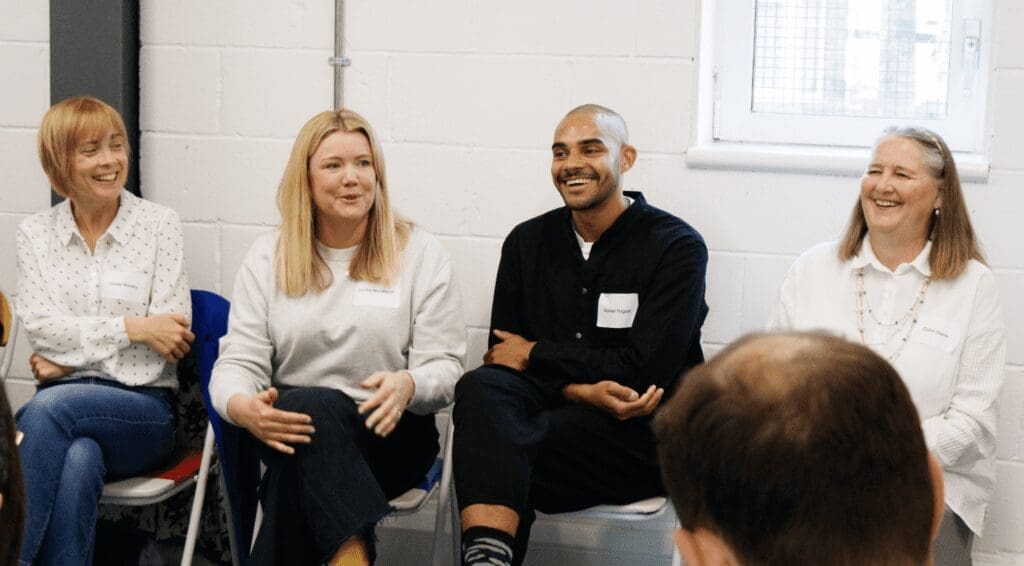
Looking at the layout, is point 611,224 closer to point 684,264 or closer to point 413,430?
point 684,264

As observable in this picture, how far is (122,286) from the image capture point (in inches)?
118

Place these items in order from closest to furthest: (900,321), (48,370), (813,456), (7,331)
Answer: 1. (813,456)
2. (900,321)
3. (48,370)
4. (7,331)

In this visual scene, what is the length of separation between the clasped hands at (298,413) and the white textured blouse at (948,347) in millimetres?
926

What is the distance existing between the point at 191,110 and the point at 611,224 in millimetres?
1275

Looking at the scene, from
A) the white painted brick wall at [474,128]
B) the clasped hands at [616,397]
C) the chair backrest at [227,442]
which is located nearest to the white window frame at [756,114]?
the white painted brick wall at [474,128]

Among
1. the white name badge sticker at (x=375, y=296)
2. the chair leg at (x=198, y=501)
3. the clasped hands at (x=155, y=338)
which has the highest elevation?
the white name badge sticker at (x=375, y=296)

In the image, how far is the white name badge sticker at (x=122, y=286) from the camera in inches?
118

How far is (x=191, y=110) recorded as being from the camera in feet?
11.2

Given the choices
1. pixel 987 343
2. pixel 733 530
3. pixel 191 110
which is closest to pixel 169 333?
pixel 191 110

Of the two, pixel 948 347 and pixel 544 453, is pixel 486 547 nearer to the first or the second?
pixel 544 453

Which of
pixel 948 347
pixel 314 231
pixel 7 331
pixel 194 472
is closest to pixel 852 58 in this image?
pixel 948 347

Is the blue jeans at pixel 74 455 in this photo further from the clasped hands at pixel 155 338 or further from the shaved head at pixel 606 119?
the shaved head at pixel 606 119

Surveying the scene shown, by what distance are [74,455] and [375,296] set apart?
2.47 feet

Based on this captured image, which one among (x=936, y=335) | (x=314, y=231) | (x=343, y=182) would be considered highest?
(x=343, y=182)
